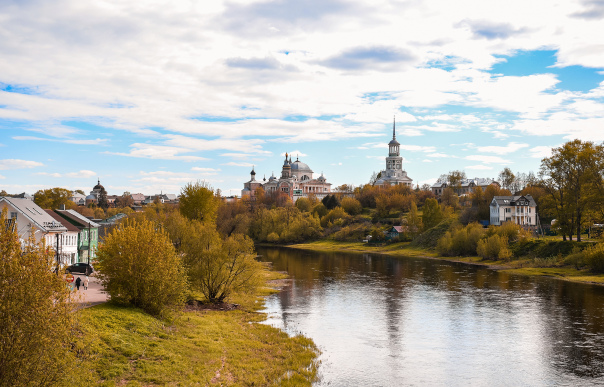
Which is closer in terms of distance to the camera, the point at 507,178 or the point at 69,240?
the point at 69,240

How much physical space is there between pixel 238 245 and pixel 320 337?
11.0 metres

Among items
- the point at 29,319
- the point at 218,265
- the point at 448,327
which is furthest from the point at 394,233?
the point at 29,319

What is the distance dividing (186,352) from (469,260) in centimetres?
5848

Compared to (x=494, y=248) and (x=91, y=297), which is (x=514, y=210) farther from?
(x=91, y=297)

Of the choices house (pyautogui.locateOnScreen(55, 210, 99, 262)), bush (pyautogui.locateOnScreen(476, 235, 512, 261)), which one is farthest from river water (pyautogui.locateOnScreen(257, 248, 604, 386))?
house (pyautogui.locateOnScreen(55, 210, 99, 262))

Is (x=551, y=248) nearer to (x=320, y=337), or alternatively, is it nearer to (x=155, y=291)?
(x=320, y=337)

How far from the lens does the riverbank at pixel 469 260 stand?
56156mm

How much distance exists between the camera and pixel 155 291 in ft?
95.8

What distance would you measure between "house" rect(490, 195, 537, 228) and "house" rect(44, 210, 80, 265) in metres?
74.3

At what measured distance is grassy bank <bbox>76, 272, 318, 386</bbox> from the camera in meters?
20.9

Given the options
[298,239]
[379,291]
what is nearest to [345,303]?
[379,291]

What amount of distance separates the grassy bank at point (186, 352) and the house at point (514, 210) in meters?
78.2

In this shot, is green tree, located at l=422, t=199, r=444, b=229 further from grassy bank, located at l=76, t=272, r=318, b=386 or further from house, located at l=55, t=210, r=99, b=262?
grassy bank, located at l=76, t=272, r=318, b=386

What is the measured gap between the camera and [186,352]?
2505cm
